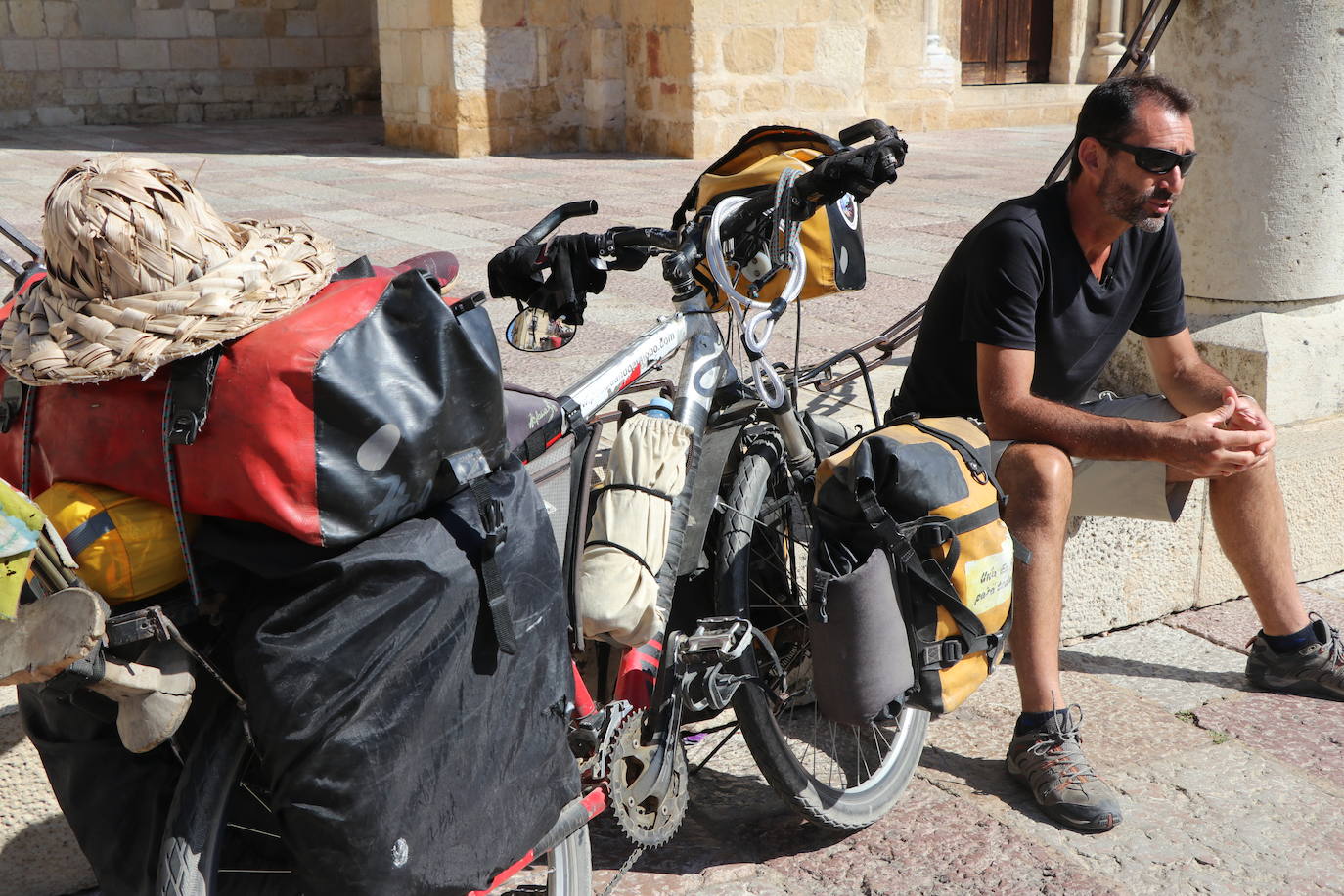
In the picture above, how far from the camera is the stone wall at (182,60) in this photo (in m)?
13.8

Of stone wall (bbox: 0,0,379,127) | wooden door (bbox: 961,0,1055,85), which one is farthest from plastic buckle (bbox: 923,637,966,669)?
stone wall (bbox: 0,0,379,127)

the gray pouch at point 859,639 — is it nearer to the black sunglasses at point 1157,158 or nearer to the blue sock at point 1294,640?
the black sunglasses at point 1157,158

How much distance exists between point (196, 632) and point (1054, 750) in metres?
1.87

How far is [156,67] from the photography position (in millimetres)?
14570

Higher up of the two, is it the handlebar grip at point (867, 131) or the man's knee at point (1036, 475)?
the handlebar grip at point (867, 131)

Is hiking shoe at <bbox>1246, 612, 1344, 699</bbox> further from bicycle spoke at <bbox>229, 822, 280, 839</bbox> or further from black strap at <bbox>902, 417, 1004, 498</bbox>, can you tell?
bicycle spoke at <bbox>229, 822, 280, 839</bbox>

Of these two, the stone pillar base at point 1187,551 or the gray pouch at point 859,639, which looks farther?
the stone pillar base at point 1187,551

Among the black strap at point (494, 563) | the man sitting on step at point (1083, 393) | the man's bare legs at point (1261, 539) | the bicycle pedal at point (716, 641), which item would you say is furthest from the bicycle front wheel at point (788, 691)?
the man's bare legs at point (1261, 539)

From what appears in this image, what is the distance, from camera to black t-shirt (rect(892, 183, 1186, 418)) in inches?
115

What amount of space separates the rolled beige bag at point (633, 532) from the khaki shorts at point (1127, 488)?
51.6 inches

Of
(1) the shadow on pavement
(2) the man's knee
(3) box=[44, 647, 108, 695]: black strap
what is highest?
(3) box=[44, 647, 108, 695]: black strap

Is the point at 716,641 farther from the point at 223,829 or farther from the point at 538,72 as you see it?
the point at 538,72

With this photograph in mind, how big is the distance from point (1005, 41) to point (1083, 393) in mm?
12244

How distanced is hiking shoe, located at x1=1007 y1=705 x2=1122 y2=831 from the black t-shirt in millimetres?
770
